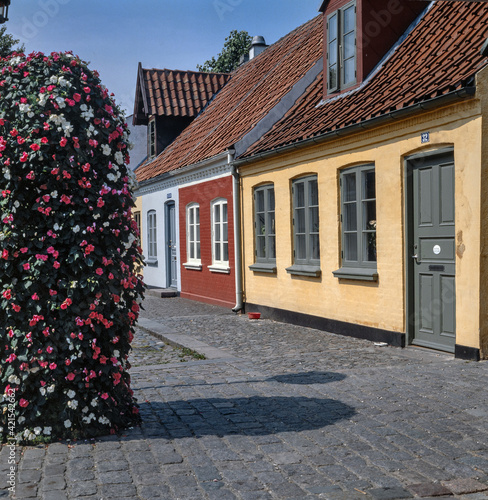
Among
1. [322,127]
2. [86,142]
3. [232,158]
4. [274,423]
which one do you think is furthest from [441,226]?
[232,158]

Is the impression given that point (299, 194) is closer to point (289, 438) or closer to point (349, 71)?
point (349, 71)

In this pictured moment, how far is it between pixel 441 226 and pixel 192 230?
10552 mm

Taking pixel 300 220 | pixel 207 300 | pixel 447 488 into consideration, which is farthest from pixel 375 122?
pixel 207 300

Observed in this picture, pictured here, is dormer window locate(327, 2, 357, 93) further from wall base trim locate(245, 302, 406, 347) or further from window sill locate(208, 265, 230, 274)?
window sill locate(208, 265, 230, 274)

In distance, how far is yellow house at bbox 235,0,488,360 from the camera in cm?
830

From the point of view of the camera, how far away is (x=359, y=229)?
34.9ft

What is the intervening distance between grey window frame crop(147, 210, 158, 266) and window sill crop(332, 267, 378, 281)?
11832 millimetres

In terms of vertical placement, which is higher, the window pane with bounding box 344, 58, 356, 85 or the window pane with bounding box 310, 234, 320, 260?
the window pane with bounding box 344, 58, 356, 85

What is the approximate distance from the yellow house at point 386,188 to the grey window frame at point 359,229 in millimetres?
22

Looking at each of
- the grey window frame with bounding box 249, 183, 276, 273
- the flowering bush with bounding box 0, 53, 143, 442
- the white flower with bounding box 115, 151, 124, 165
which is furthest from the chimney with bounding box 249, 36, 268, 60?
the white flower with bounding box 115, 151, 124, 165

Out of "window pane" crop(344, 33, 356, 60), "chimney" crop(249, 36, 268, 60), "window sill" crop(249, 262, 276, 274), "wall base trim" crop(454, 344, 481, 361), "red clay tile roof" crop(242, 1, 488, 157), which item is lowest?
"wall base trim" crop(454, 344, 481, 361)

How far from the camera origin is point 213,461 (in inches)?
189

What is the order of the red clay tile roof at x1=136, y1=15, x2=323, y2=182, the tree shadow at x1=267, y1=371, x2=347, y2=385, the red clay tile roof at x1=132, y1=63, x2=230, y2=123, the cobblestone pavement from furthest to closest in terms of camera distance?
1. the red clay tile roof at x1=132, y1=63, x2=230, y2=123
2. the red clay tile roof at x1=136, y1=15, x2=323, y2=182
3. the tree shadow at x1=267, y1=371, x2=347, y2=385
4. the cobblestone pavement

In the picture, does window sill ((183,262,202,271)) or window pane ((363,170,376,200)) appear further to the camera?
window sill ((183,262,202,271))
